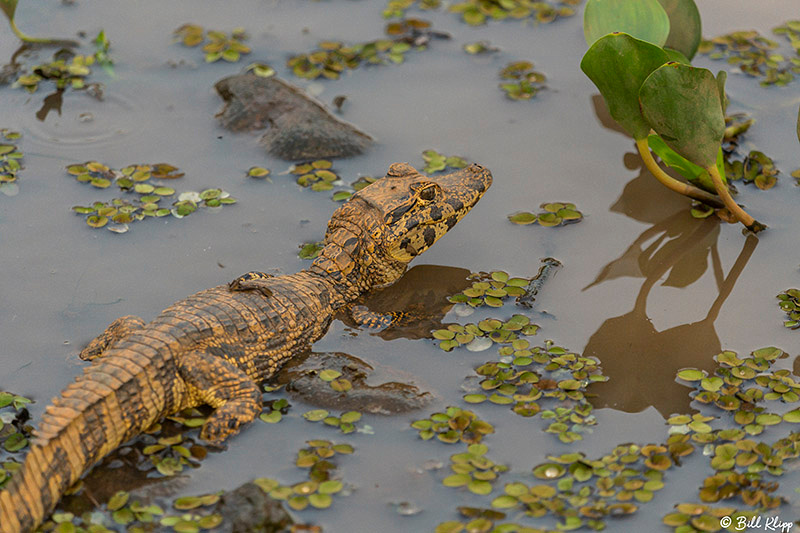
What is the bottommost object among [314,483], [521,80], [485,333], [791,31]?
[314,483]

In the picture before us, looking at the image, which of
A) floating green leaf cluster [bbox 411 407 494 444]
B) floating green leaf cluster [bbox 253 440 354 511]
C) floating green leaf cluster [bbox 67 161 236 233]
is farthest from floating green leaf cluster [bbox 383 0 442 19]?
floating green leaf cluster [bbox 253 440 354 511]

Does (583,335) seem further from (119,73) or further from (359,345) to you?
(119,73)

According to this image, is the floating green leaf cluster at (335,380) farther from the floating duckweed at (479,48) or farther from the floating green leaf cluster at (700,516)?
the floating duckweed at (479,48)

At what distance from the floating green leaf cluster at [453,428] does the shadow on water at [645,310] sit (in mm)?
806

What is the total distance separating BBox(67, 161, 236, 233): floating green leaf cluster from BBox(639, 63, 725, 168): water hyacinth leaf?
3333 mm

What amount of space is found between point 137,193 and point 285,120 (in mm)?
1510

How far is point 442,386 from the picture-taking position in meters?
5.71

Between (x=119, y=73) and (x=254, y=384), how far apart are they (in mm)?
4509

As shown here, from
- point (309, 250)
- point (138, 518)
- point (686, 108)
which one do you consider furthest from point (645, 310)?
point (138, 518)

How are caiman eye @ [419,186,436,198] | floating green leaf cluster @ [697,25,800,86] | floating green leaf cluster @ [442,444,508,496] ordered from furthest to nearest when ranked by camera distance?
floating green leaf cluster @ [697,25,800,86] → caiman eye @ [419,186,436,198] → floating green leaf cluster @ [442,444,508,496]

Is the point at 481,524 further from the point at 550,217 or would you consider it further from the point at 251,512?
the point at 550,217

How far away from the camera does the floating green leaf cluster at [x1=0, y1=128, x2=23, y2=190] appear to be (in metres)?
7.31

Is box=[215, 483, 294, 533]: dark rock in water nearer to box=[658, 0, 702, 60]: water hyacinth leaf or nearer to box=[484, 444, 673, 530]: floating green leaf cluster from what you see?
box=[484, 444, 673, 530]: floating green leaf cluster

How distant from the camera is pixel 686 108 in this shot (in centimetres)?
614
